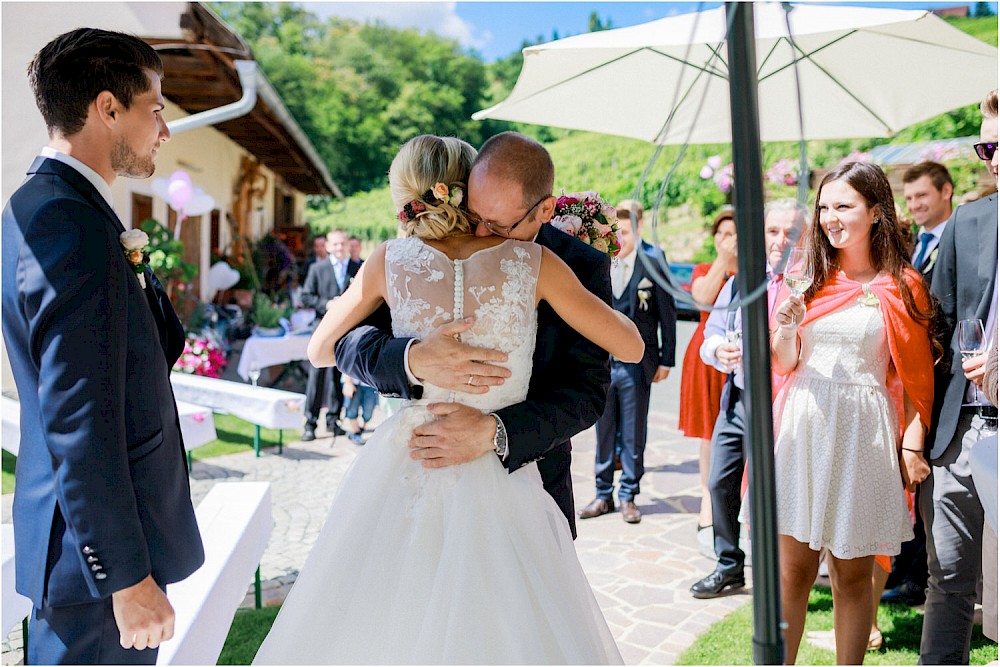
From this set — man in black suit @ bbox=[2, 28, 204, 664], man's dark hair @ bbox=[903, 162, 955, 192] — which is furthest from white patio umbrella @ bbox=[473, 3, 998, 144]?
man in black suit @ bbox=[2, 28, 204, 664]

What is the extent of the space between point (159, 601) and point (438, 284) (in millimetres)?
997

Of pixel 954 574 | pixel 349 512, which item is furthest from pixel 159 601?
pixel 954 574

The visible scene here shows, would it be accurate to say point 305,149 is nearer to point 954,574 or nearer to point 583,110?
point 583,110

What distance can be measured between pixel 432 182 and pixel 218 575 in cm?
158

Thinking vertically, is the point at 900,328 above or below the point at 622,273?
below

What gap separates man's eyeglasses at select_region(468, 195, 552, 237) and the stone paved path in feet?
7.31

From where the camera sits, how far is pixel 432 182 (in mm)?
2137

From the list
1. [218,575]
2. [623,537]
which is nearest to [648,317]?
[623,537]

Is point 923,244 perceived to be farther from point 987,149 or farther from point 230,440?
point 230,440

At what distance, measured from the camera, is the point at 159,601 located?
1823mm

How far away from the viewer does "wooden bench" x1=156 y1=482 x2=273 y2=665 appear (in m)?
2.43

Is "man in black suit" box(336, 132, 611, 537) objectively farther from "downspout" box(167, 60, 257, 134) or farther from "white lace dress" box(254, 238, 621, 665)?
"downspout" box(167, 60, 257, 134)

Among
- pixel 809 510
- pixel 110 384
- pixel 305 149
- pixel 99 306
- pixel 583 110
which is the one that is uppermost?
pixel 305 149

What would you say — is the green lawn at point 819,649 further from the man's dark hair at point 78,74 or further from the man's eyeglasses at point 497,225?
the man's dark hair at point 78,74
